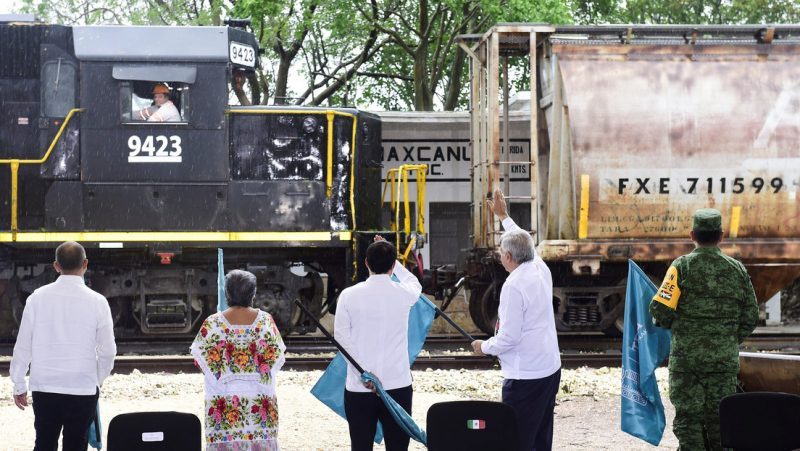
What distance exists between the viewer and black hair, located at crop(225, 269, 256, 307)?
5129 millimetres

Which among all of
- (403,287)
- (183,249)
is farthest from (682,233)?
(403,287)

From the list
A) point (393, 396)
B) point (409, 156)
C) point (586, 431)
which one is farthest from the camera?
point (409, 156)

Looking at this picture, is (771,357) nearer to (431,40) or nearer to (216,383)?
(216,383)

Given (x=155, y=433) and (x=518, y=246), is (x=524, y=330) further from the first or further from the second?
(x=155, y=433)

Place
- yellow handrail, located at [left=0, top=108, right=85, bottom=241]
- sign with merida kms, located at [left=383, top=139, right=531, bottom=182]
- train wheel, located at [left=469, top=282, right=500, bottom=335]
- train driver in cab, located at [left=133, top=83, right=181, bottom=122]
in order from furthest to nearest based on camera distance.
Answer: sign with merida kms, located at [left=383, top=139, right=531, bottom=182] < train wheel, located at [left=469, top=282, right=500, bottom=335] < train driver in cab, located at [left=133, top=83, right=181, bottom=122] < yellow handrail, located at [left=0, top=108, right=85, bottom=241]

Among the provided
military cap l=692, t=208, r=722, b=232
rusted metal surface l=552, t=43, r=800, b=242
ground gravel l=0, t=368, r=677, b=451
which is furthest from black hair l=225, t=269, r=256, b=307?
rusted metal surface l=552, t=43, r=800, b=242

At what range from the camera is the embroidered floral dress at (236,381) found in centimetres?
509

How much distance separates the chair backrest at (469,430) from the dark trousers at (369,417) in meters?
0.71

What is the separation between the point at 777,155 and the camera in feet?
41.4

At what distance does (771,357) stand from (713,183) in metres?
6.56

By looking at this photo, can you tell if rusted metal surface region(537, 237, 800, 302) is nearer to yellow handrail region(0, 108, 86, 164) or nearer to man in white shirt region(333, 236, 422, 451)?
yellow handrail region(0, 108, 86, 164)

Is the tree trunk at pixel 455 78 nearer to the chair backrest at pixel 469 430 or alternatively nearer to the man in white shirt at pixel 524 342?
the man in white shirt at pixel 524 342

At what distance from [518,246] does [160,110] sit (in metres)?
7.25

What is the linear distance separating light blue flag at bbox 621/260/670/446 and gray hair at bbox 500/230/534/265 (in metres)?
1.08
